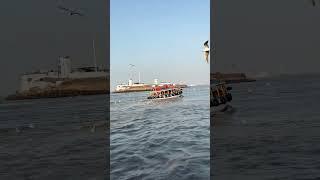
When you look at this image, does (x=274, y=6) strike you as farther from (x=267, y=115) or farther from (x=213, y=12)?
(x=267, y=115)

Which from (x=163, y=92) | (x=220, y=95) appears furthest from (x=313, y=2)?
(x=163, y=92)

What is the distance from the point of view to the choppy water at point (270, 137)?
18.6 feet

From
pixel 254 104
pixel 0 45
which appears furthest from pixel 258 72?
pixel 0 45

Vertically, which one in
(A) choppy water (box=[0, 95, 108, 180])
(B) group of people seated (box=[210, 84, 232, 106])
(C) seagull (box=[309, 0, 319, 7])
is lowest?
(A) choppy water (box=[0, 95, 108, 180])

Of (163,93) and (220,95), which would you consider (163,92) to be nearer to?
(163,93)

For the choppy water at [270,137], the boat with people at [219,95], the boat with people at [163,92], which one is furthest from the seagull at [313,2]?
the boat with people at [163,92]

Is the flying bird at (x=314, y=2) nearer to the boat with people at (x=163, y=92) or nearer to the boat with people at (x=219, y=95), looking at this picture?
the boat with people at (x=219, y=95)

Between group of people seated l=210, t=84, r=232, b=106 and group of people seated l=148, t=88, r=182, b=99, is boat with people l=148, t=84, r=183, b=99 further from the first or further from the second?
group of people seated l=210, t=84, r=232, b=106

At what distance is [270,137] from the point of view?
670 centimetres

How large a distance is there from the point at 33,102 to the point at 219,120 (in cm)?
413

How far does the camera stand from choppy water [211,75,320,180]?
5.67 metres

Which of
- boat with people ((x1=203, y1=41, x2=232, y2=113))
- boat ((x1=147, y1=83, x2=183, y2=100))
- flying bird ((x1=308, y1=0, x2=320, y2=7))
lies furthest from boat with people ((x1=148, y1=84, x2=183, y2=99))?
flying bird ((x1=308, y1=0, x2=320, y2=7))

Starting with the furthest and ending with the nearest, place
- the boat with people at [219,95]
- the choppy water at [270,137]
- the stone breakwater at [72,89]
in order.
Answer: the stone breakwater at [72,89] < the boat with people at [219,95] < the choppy water at [270,137]

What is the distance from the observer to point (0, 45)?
20.8 ft
